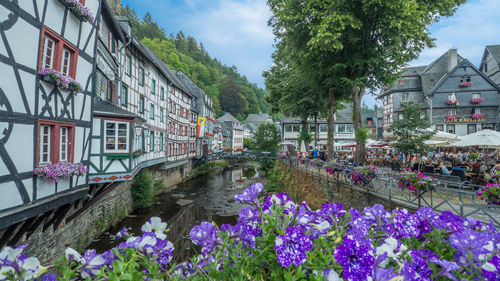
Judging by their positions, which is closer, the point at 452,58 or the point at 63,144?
the point at 63,144

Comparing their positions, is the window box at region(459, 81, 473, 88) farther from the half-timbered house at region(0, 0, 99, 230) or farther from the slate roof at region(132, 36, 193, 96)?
the half-timbered house at region(0, 0, 99, 230)

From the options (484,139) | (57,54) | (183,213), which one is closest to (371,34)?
(484,139)

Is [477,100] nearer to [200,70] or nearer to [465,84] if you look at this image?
[465,84]

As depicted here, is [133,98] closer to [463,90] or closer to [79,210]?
[79,210]

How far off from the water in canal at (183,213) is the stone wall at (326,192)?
4.77 metres

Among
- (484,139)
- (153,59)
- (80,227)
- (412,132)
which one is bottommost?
(80,227)

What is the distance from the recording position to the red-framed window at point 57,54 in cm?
627

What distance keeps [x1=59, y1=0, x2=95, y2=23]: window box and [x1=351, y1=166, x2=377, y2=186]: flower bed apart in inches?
425

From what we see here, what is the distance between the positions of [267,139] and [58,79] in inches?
1394

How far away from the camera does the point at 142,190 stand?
57.9 ft

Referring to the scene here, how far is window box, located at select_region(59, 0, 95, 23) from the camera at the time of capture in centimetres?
684

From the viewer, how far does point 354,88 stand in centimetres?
1357

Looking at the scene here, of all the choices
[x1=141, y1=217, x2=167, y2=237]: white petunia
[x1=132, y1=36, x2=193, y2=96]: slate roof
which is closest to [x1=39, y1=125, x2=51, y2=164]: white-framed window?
[x1=141, y1=217, x2=167, y2=237]: white petunia

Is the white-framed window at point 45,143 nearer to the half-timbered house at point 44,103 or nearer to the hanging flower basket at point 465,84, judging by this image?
the half-timbered house at point 44,103
